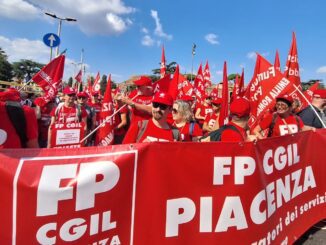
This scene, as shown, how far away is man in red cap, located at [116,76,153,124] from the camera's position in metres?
4.84

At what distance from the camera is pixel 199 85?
11.1 m

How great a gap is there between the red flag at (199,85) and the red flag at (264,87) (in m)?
4.74

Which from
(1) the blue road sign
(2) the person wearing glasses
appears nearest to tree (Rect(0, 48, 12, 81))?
(1) the blue road sign

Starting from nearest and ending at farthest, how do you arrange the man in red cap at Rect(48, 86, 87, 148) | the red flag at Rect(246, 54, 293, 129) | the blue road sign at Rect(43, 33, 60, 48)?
the red flag at Rect(246, 54, 293, 129) → the man in red cap at Rect(48, 86, 87, 148) → the blue road sign at Rect(43, 33, 60, 48)

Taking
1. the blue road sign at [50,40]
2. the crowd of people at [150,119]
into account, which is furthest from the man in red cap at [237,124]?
the blue road sign at [50,40]

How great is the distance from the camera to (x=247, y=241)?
3.11 metres

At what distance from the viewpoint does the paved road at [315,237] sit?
166 inches

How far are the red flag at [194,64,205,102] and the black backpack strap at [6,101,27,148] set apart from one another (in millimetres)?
7346

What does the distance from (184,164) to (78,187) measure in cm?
94

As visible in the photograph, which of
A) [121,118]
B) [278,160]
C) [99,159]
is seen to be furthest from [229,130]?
[121,118]

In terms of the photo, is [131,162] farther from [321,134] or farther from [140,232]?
[321,134]

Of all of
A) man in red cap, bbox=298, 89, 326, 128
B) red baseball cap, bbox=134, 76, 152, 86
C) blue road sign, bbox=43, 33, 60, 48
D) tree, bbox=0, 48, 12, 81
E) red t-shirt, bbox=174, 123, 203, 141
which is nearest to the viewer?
red t-shirt, bbox=174, 123, 203, 141

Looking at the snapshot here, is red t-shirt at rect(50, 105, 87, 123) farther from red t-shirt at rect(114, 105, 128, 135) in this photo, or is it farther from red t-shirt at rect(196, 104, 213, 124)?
red t-shirt at rect(196, 104, 213, 124)

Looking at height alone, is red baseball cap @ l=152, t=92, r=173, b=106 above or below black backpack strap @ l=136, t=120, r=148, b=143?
above
